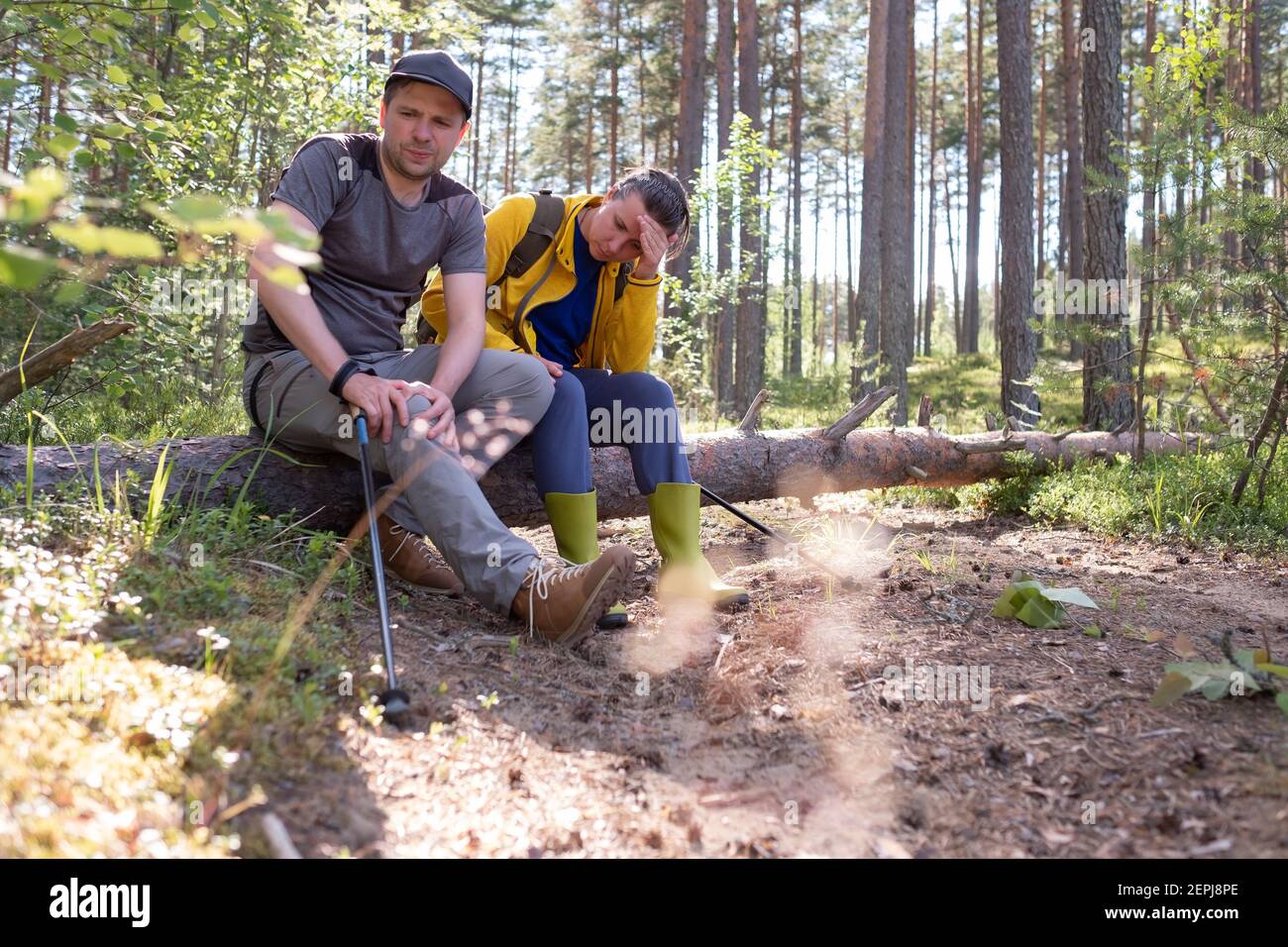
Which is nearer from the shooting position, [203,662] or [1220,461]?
[203,662]

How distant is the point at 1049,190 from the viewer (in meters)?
30.9

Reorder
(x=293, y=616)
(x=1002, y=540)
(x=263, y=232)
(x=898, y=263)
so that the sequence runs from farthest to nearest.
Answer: (x=898, y=263) → (x=1002, y=540) → (x=293, y=616) → (x=263, y=232)

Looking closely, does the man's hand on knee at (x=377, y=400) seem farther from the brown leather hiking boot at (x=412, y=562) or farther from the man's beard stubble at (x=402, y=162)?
the man's beard stubble at (x=402, y=162)

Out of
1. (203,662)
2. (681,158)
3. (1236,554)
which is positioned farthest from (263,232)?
(681,158)

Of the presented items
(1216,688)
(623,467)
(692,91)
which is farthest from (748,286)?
(1216,688)

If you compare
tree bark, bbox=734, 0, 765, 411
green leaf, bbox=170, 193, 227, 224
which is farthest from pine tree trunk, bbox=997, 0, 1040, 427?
green leaf, bbox=170, 193, 227, 224

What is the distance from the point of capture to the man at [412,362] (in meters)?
2.85

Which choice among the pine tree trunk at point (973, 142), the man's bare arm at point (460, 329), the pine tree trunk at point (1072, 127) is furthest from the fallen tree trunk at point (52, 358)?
the pine tree trunk at point (973, 142)

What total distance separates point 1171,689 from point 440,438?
2343mm

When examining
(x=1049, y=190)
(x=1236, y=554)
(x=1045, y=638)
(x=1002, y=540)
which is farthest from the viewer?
(x=1049, y=190)

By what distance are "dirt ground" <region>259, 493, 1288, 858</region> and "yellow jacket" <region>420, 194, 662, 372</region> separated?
3.98ft
